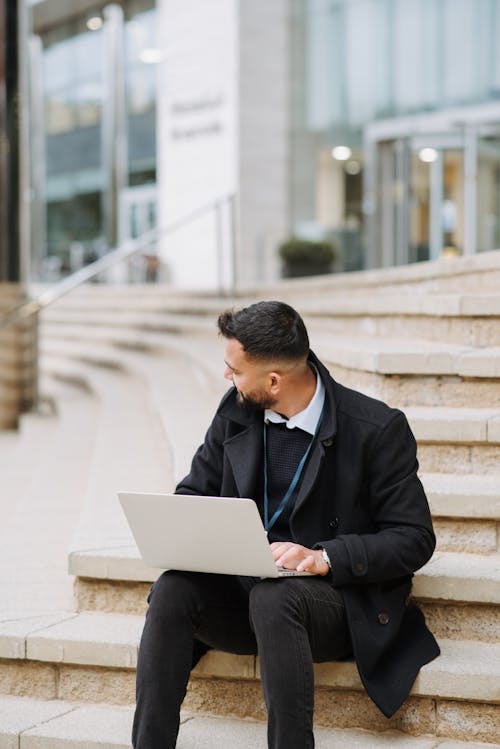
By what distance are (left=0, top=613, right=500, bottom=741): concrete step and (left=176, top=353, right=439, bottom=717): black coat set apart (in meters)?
0.11

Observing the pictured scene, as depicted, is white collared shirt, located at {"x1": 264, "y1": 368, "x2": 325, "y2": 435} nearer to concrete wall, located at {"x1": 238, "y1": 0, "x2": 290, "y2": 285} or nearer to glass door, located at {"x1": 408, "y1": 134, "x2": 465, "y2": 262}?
glass door, located at {"x1": 408, "y1": 134, "x2": 465, "y2": 262}

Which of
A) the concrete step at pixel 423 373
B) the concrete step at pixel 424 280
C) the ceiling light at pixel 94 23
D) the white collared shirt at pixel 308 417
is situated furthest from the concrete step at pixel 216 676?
the ceiling light at pixel 94 23

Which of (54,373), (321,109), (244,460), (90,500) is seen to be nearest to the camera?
(244,460)

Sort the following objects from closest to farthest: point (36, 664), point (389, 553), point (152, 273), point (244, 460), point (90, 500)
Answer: point (389, 553) → point (244, 460) → point (36, 664) → point (90, 500) → point (152, 273)

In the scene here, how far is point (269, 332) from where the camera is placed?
8.98 ft

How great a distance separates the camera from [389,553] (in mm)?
2641

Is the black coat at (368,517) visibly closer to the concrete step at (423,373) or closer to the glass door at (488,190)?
the concrete step at (423,373)

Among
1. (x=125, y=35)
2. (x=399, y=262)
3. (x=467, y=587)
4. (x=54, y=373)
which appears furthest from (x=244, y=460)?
(x=125, y=35)

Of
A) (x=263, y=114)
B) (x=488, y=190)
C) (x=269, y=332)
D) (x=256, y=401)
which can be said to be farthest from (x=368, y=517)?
(x=263, y=114)

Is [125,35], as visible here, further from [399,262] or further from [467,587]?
[467,587]

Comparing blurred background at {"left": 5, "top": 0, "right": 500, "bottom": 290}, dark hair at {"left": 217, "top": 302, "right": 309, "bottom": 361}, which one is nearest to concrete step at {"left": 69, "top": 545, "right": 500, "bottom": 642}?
dark hair at {"left": 217, "top": 302, "right": 309, "bottom": 361}

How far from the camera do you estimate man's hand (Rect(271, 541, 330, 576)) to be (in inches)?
104

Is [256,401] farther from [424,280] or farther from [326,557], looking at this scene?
[424,280]

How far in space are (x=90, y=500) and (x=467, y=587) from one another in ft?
5.74
